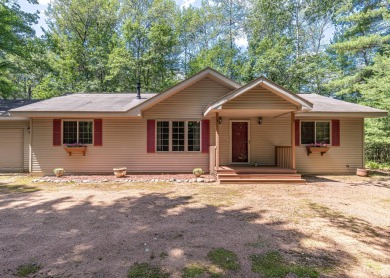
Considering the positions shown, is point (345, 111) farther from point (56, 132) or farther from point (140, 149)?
point (56, 132)

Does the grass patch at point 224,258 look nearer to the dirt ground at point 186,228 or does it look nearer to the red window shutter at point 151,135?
the dirt ground at point 186,228

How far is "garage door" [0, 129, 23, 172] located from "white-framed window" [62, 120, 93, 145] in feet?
9.44

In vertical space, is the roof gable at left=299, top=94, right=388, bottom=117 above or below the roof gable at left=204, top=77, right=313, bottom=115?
below

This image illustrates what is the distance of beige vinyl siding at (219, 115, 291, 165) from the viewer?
963cm

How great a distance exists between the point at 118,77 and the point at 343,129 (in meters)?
17.7

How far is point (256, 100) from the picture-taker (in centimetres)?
746

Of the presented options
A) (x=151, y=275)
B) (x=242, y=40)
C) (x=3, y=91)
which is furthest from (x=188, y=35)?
(x=151, y=275)

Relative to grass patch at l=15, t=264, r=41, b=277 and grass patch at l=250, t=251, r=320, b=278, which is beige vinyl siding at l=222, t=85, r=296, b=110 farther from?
grass patch at l=15, t=264, r=41, b=277

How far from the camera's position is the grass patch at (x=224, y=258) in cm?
260

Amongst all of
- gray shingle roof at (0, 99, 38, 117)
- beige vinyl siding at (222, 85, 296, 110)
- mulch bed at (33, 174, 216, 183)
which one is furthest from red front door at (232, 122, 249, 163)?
gray shingle roof at (0, 99, 38, 117)

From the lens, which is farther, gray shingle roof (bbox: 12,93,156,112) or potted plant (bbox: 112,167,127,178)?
gray shingle roof (bbox: 12,93,156,112)

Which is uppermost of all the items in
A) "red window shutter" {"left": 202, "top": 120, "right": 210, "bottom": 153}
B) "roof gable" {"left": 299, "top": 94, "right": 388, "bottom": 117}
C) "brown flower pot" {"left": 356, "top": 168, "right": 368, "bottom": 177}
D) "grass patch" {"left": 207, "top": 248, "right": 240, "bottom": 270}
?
"roof gable" {"left": 299, "top": 94, "right": 388, "bottom": 117}

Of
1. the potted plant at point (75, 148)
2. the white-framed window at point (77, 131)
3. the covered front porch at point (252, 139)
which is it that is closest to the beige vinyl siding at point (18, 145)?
the white-framed window at point (77, 131)

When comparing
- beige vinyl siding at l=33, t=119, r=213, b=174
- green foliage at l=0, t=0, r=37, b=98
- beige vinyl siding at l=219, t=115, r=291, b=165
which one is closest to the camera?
beige vinyl siding at l=33, t=119, r=213, b=174
